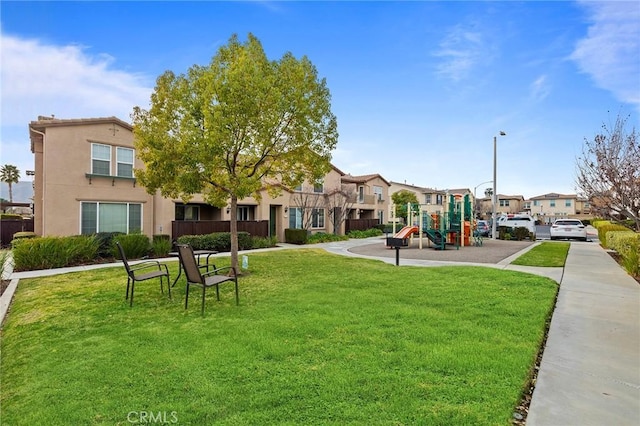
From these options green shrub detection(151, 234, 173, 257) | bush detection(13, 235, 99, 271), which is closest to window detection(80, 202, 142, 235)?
green shrub detection(151, 234, 173, 257)

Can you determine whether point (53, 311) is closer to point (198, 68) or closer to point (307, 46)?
point (198, 68)

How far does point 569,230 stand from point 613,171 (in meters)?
15.8

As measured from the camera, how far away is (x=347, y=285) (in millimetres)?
8414

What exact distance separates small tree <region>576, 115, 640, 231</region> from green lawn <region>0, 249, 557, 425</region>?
26.7ft

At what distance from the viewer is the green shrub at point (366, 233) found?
94.3 ft

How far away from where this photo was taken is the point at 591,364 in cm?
409

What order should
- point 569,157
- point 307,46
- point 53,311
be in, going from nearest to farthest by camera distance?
point 53,311 → point 307,46 → point 569,157

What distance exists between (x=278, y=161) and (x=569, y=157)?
532 inches

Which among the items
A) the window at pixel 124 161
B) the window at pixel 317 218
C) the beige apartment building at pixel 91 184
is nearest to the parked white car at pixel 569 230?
the window at pixel 317 218

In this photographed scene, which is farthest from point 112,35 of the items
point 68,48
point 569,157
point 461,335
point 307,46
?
point 569,157

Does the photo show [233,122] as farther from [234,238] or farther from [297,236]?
[297,236]

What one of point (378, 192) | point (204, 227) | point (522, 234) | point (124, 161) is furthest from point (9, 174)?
point (522, 234)

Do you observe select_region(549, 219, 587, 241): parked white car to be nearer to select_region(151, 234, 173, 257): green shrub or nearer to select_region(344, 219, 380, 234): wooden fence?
select_region(344, 219, 380, 234): wooden fence

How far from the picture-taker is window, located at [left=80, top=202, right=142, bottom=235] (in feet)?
51.8
